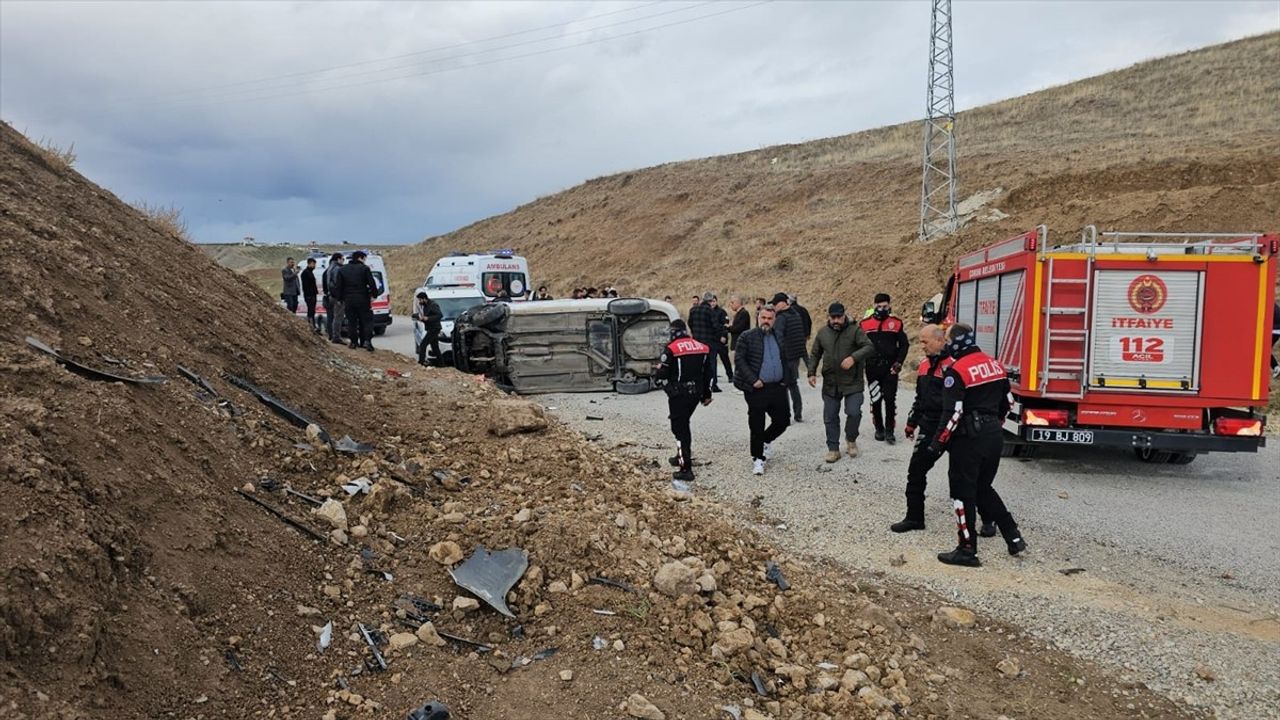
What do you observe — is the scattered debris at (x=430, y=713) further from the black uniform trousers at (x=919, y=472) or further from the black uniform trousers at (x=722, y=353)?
the black uniform trousers at (x=722, y=353)

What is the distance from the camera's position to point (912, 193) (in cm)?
3095

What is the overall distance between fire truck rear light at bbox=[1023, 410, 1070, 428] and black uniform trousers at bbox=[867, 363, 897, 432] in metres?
1.48

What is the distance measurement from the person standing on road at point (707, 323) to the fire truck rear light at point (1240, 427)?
683cm

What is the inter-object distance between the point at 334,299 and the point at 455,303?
3.57 meters

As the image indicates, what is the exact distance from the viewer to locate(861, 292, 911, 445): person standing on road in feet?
30.2

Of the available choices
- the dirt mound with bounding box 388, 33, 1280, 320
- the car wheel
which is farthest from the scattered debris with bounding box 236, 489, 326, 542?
the dirt mound with bounding box 388, 33, 1280, 320

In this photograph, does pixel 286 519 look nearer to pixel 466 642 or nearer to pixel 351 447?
pixel 466 642

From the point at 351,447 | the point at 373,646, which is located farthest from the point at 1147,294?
the point at 373,646

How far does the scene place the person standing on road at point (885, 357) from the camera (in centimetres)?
920

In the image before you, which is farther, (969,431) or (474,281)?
(474,281)

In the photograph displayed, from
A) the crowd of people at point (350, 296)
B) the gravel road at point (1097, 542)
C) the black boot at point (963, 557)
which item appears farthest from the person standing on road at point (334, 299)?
the black boot at point (963, 557)

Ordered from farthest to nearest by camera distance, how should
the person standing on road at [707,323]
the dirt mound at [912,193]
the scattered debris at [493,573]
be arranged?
the dirt mound at [912,193] → the person standing on road at [707,323] → the scattered debris at [493,573]

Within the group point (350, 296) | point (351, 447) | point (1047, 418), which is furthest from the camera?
point (350, 296)

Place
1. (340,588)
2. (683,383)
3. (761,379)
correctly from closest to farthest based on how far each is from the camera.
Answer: (340,588), (683,383), (761,379)
